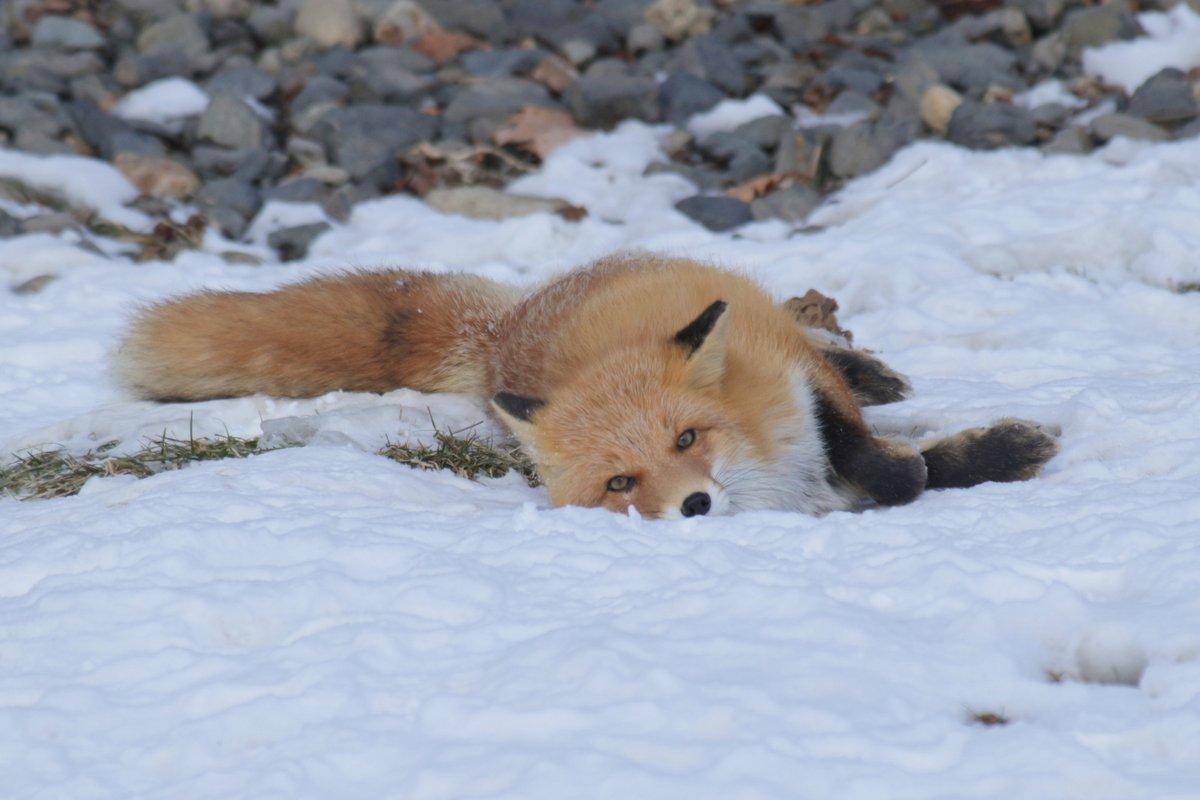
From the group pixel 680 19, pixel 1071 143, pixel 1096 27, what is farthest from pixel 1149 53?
pixel 680 19

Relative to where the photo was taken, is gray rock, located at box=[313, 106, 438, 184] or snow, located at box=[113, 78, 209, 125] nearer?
gray rock, located at box=[313, 106, 438, 184]

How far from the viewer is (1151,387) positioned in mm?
4055

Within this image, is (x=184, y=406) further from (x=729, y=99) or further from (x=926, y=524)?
(x=729, y=99)

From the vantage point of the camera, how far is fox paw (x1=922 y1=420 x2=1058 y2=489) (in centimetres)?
356

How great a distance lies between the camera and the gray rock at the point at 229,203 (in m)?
7.23

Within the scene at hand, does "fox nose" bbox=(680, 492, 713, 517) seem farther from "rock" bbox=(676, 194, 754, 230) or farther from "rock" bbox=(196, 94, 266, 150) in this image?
"rock" bbox=(196, 94, 266, 150)

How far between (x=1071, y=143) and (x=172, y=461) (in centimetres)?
526

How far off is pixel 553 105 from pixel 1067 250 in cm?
374

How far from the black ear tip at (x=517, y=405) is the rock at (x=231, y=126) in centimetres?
518

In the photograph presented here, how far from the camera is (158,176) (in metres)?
Answer: 7.57

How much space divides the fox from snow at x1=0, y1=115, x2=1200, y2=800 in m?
0.14

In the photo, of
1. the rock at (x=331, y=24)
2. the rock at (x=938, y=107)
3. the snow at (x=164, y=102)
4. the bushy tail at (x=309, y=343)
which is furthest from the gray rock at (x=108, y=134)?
Answer: the rock at (x=938, y=107)

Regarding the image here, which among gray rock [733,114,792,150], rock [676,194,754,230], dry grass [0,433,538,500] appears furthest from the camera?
gray rock [733,114,792,150]

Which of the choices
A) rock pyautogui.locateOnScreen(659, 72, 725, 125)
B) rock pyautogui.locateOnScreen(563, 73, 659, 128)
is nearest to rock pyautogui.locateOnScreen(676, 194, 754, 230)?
rock pyautogui.locateOnScreen(659, 72, 725, 125)
